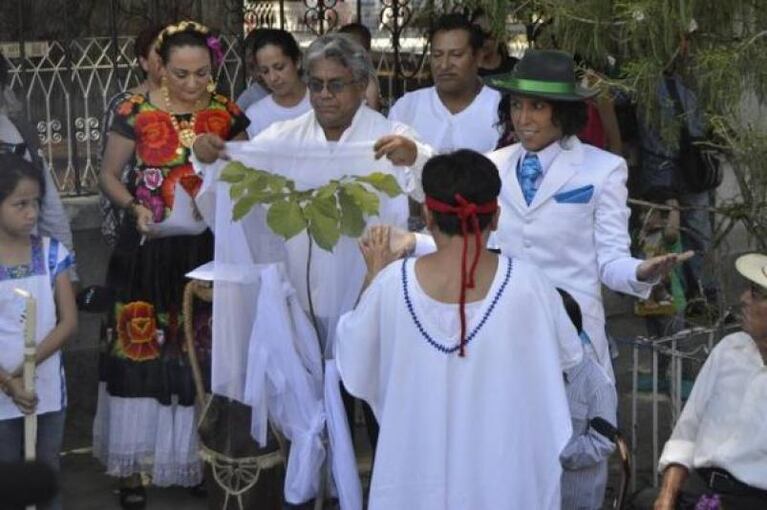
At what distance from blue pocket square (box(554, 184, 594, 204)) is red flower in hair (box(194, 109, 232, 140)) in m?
1.43

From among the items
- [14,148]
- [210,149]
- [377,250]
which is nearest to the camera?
[377,250]

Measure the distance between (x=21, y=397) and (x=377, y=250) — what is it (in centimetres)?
126

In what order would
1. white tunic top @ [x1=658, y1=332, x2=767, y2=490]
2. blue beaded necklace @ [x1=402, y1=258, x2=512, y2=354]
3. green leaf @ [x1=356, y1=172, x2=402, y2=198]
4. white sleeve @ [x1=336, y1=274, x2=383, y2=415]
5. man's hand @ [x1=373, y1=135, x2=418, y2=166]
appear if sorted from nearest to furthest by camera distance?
blue beaded necklace @ [x1=402, y1=258, x2=512, y2=354] < white sleeve @ [x1=336, y1=274, x2=383, y2=415] < white tunic top @ [x1=658, y1=332, x2=767, y2=490] < green leaf @ [x1=356, y1=172, x2=402, y2=198] < man's hand @ [x1=373, y1=135, x2=418, y2=166]

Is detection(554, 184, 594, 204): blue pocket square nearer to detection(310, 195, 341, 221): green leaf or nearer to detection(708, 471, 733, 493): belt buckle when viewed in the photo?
detection(310, 195, 341, 221): green leaf

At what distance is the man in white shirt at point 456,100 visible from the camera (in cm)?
584

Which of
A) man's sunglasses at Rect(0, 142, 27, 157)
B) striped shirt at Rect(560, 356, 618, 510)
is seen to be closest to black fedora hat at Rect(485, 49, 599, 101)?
striped shirt at Rect(560, 356, 618, 510)

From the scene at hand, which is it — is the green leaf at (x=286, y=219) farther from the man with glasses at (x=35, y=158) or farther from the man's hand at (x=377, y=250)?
the man with glasses at (x=35, y=158)

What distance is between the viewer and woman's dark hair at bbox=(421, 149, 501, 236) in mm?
3980

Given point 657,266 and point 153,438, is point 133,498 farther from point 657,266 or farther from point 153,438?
point 657,266

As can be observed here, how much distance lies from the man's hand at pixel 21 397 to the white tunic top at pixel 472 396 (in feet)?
4.21

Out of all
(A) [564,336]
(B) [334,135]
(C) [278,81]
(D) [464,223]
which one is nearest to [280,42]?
(C) [278,81]

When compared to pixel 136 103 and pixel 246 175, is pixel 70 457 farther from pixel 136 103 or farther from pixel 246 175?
pixel 246 175

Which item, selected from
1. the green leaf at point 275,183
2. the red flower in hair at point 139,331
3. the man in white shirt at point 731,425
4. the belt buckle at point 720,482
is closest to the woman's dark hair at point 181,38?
the red flower in hair at point 139,331

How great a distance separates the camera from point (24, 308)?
195 inches
